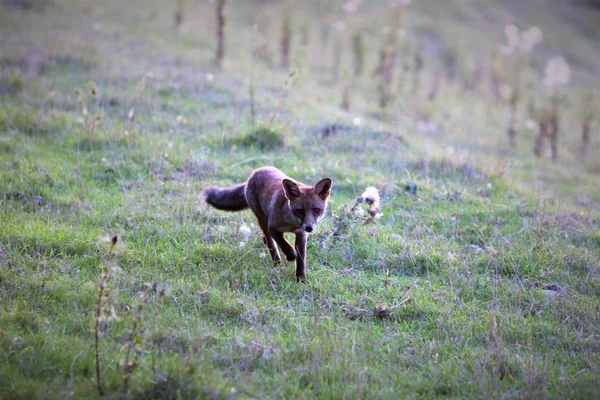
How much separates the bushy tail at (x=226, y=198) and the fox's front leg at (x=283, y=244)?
2.99 ft

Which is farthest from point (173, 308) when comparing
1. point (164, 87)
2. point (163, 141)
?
point (164, 87)

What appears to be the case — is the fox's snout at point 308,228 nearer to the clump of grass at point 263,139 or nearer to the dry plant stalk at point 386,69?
the clump of grass at point 263,139

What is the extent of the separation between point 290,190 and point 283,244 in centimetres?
61

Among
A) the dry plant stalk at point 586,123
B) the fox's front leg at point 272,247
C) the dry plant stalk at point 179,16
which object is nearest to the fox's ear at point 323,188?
the fox's front leg at point 272,247

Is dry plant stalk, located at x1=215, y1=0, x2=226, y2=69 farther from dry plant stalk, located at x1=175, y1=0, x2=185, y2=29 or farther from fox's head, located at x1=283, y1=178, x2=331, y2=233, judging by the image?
fox's head, located at x1=283, y1=178, x2=331, y2=233

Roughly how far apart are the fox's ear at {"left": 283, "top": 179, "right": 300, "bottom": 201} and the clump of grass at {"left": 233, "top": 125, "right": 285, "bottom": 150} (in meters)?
4.32

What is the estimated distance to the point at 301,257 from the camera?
6.23 m

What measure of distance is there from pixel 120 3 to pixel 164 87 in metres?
17.3

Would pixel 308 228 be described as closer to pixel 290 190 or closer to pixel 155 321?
pixel 290 190

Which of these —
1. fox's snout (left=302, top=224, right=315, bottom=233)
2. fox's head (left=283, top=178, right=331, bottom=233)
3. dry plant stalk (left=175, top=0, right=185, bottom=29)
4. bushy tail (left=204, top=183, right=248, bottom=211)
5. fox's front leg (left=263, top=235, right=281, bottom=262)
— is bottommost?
fox's front leg (left=263, top=235, right=281, bottom=262)

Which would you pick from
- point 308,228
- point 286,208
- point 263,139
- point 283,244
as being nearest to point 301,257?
point 283,244

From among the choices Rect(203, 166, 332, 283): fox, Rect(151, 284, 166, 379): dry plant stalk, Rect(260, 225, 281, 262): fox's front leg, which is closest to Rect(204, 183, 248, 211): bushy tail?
Rect(203, 166, 332, 283): fox

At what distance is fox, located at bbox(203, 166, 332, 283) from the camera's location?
6.16 metres

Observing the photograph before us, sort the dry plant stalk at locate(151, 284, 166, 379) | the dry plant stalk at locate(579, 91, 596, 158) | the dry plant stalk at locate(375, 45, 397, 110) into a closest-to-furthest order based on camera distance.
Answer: the dry plant stalk at locate(151, 284, 166, 379) → the dry plant stalk at locate(579, 91, 596, 158) → the dry plant stalk at locate(375, 45, 397, 110)
